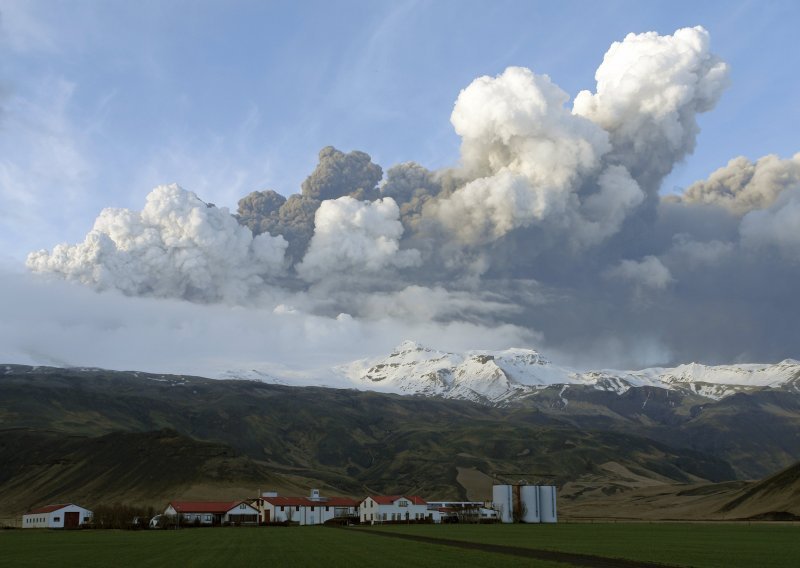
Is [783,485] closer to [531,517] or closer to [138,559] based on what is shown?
[531,517]

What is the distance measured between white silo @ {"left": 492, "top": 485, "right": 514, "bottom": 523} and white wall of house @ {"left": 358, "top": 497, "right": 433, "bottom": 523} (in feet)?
54.3

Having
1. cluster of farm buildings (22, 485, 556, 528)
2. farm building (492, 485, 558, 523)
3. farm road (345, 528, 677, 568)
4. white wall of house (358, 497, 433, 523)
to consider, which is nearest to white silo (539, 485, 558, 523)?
farm building (492, 485, 558, 523)

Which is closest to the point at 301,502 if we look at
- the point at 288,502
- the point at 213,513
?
the point at 288,502

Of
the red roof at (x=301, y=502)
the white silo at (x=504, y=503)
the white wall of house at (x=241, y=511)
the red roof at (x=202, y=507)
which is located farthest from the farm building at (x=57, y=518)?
the white silo at (x=504, y=503)

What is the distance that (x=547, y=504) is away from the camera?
17575 centimetres

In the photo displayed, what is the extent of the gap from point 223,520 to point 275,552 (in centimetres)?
9562

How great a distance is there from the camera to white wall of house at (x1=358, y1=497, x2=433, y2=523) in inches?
6467

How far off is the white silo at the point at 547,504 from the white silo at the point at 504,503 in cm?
659

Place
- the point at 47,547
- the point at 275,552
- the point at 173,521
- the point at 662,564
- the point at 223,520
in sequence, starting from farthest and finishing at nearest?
the point at 223,520
the point at 173,521
the point at 47,547
the point at 275,552
the point at 662,564

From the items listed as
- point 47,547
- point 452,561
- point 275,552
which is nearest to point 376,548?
point 275,552

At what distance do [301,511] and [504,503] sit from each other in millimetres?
45989

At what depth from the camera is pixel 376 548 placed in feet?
240

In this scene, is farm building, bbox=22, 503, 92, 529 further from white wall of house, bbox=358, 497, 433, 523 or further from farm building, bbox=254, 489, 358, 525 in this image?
white wall of house, bbox=358, 497, 433, 523

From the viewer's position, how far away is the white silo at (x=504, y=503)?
575 feet
